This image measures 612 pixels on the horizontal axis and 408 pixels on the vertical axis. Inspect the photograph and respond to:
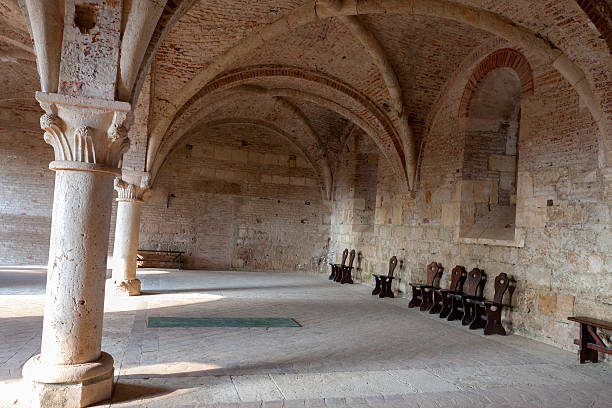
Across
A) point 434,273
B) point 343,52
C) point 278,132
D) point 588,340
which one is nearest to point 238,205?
point 278,132

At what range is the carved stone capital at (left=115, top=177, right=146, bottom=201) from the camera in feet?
26.3

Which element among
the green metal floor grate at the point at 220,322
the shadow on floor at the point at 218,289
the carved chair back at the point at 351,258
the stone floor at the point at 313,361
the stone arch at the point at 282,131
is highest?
the stone arch at the point at 282,131

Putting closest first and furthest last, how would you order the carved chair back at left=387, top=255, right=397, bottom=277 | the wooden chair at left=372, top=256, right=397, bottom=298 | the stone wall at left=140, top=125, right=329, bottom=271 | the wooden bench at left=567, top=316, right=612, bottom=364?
the wooden bench at left=567, top=316, right=612, bottom=364 < the wooden chair at left=372, top=256, right=397, bottom=298 < the carved chair back at left=387, top=255, right=397, bottom=277 < the stone wall at left=140, top=125, right=329, bottom=271

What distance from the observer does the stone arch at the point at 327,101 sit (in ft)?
27.1

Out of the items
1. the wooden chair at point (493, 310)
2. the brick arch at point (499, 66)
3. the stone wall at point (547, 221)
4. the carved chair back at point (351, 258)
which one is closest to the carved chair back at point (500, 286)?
the wooden chair at point (493, 310)

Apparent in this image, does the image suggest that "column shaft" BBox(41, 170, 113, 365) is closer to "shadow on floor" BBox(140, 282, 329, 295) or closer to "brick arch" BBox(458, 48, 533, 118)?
"shadow on floor" BBox(140, 282, 329, 295)

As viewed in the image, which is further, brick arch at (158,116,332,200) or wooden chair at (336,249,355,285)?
brick arch at (158,116,332,200)

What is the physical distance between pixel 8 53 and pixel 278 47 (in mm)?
4630

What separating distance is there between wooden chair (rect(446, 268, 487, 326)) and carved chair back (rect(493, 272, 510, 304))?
14.3 inches

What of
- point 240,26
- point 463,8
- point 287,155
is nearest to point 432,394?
point 463,8

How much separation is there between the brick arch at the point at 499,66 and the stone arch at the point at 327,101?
1.75 metres

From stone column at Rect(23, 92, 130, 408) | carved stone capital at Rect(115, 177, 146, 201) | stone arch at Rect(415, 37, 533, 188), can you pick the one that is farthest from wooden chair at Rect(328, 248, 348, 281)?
stone column at Rect(23, 92, 130, 408)

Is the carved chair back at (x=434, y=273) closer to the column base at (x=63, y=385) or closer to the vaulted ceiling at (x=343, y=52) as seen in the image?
the vaulted ceiling at (x=343, y=52)

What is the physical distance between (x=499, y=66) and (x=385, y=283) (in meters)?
4.59
